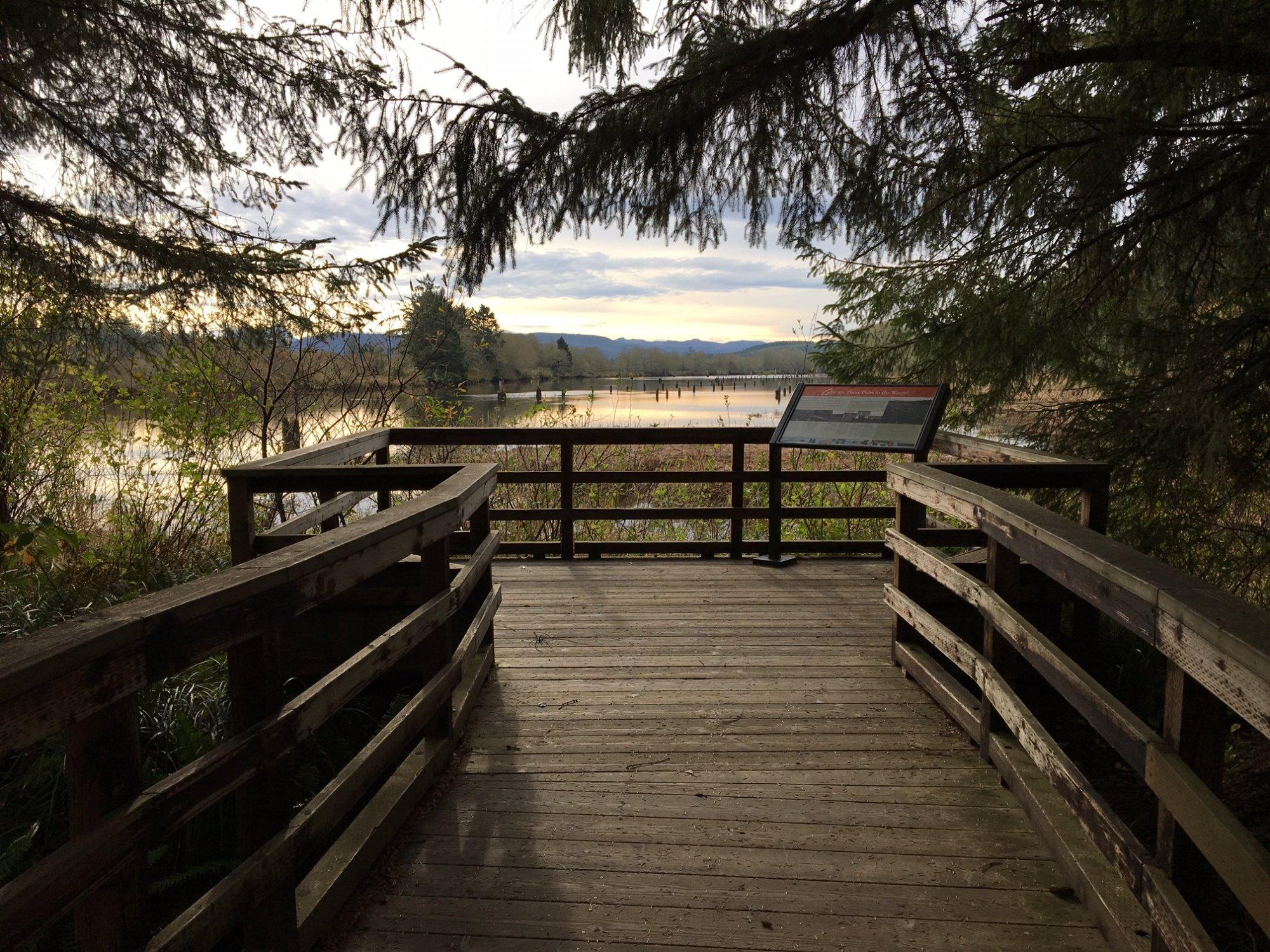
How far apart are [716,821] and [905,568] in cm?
185

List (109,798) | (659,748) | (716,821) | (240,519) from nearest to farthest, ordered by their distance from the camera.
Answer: (109,798) < (716,821) < (659,748) < (240,519)

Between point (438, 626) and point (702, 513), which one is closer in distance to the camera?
point (438, 626)

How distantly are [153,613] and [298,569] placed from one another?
48cm

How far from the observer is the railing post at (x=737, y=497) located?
6363mm

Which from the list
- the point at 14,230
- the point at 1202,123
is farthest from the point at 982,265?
the point at 14,230

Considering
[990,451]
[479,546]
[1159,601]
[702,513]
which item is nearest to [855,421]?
[990,451]

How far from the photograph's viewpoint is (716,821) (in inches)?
104

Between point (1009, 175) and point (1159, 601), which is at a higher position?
point (1009, 175)

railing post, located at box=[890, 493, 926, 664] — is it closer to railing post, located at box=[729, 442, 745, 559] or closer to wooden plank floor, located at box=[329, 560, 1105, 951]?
wooden plank floor, located at box=[329, 560, 1105, 951]

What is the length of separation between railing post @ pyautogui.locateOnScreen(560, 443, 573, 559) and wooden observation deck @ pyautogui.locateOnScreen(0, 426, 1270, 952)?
1.55 metres

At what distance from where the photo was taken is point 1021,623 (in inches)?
99.9

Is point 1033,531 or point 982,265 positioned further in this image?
point 982,265

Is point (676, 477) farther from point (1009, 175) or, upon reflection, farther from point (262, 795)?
point (262, 795)

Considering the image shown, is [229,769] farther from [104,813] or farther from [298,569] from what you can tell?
[298,569]
